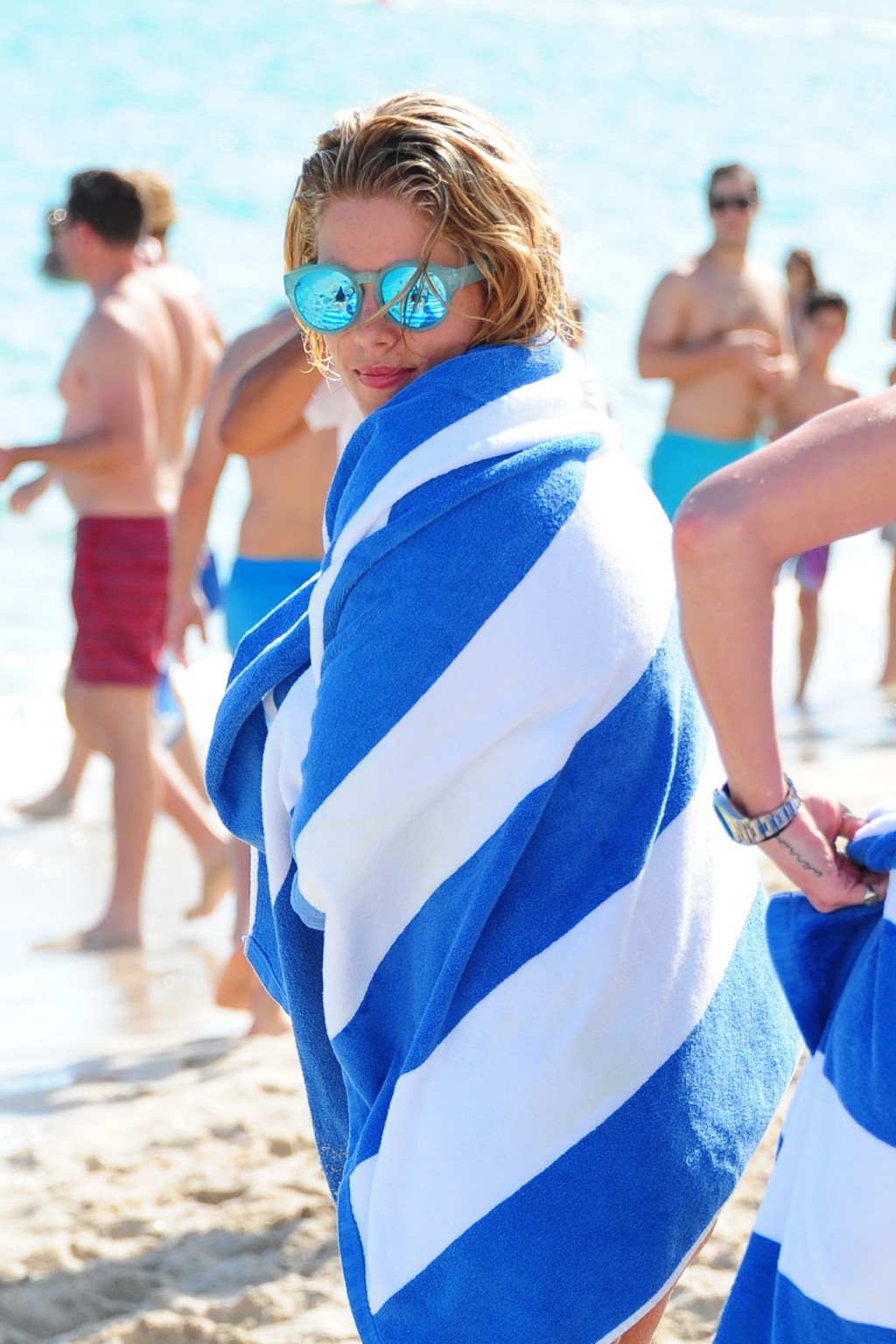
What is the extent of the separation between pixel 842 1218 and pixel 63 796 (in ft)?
16.8

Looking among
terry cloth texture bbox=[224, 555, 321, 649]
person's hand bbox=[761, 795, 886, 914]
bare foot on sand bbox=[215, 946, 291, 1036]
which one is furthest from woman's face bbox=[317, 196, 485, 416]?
bare foot on sand bbox=[215, 946, 291, 1036]

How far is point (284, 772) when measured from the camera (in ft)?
5.41

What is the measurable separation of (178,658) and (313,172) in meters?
3.01

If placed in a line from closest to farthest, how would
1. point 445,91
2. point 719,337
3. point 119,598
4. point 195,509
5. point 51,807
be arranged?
point 445,91, point 195,509, point 119,598, point 51,807, point 719,337

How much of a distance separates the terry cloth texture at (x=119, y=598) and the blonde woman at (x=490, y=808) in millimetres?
3248

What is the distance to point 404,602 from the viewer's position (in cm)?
154

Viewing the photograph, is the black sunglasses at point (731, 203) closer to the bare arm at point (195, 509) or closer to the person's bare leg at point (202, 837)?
the bare arm at point (195, 509)

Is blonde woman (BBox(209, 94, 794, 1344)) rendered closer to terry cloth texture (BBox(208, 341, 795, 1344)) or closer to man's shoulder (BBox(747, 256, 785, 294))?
terry cloth texture (BBox(208, 341, 795, 1344))

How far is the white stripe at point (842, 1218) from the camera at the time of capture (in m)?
1.27

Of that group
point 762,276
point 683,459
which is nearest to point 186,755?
point 683,459

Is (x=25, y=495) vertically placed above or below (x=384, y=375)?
below

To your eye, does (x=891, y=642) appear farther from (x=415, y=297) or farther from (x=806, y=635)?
(x=415, y=297)

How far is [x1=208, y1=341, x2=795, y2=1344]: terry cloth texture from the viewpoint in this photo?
153 centimetres

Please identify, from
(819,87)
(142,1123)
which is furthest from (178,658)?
(819,87)
